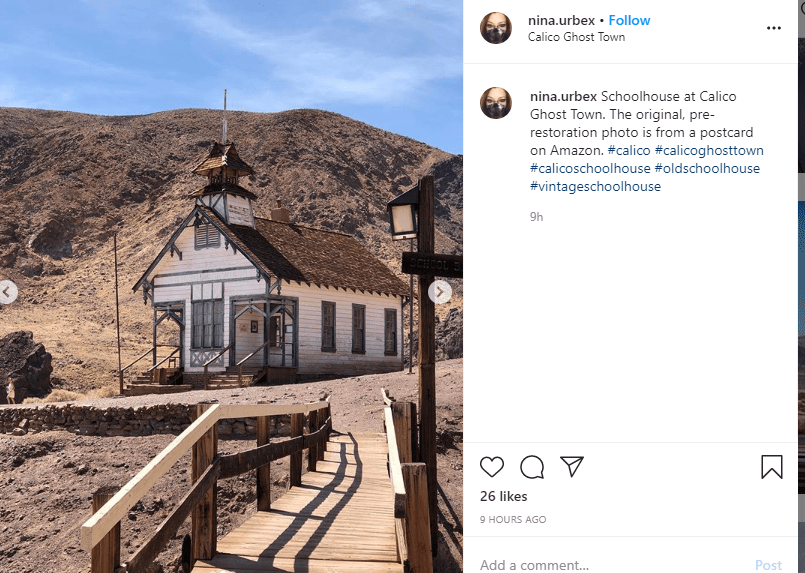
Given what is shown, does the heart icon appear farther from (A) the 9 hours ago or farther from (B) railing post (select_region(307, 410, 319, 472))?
(B) railing post (select_region(307, 410, 319, 472))

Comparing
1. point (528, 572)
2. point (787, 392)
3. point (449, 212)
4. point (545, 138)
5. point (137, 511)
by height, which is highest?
point (449, 212)


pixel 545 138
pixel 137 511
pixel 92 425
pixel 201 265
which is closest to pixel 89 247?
pixel 201 265

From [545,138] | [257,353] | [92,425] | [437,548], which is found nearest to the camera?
[545,138]

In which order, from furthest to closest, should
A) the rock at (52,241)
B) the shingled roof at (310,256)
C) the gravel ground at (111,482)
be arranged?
the rock at (52,241) < the shingled roof at (310,256) < the gravel ground at (111,482)

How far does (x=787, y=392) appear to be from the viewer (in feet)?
15.9

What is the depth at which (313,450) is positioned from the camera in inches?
456

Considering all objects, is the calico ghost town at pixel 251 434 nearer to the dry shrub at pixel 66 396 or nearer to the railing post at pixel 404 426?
the railing post at pixel 404 426

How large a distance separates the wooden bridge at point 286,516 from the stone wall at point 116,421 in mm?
6143

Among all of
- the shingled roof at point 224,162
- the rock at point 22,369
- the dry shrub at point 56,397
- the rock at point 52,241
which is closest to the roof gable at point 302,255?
the shingled roof at point 224,162

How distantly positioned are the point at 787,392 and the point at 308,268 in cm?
2460

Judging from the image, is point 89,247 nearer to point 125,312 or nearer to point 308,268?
point 125,312

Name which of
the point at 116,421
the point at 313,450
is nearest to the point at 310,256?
the point at 116,421

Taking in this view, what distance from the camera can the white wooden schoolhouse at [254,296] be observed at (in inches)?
1069

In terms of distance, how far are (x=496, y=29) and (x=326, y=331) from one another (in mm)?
23730
